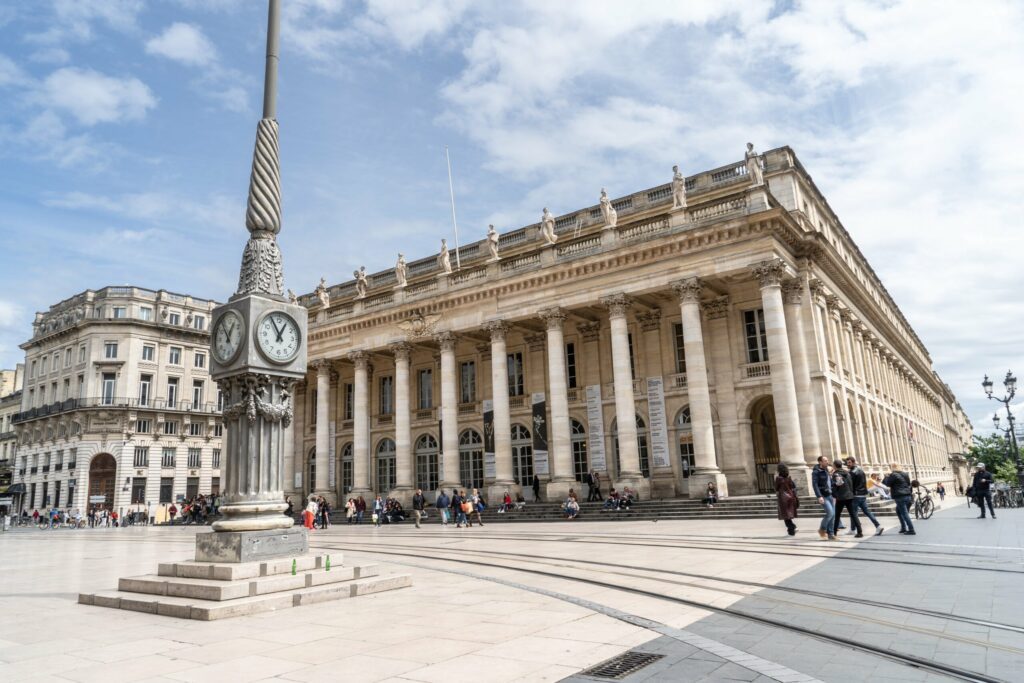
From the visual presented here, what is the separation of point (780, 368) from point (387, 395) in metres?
23.3

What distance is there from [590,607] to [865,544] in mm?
8318

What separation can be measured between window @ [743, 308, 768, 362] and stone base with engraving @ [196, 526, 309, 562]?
23602 mm

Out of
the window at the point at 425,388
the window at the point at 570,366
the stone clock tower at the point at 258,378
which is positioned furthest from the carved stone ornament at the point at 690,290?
the stone clock tower at the point at 258,378

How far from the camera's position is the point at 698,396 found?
26.7m

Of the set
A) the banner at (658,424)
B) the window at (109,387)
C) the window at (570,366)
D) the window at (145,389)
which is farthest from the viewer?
the window at (145,389)

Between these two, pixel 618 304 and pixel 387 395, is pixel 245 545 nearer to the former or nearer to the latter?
pixel 618 304

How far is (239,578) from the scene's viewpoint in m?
8.37

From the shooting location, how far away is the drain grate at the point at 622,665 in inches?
191

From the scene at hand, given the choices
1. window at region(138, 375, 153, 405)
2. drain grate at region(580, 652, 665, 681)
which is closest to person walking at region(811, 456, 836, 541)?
drain grate at region(580, 652, 665, 681)

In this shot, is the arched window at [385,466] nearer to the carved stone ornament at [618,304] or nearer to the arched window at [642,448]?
the arched window at [642,448]

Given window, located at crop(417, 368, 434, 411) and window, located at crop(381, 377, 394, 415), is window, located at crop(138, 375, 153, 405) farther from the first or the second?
window, located at crop(417, 368, 434, 411)

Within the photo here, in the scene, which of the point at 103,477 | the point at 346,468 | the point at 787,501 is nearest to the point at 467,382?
the point at 346,468

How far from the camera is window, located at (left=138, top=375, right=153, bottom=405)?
56.8 metres

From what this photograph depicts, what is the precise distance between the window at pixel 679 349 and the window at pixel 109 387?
4682 cm
